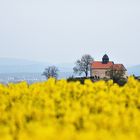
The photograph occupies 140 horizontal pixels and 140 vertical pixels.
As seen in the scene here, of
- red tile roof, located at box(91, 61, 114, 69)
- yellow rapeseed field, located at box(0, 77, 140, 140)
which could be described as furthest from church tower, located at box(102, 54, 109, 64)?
yellow rapeseed field, located at box(0, 77, 140, 140)

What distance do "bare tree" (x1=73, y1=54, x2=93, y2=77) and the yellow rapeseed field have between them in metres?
163

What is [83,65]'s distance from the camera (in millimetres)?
181500

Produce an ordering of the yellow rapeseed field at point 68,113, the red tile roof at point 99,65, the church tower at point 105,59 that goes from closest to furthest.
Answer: the yellow rapeseed field at point 68,113, the red tile roof at point 99,65, the church tower at point 105,59

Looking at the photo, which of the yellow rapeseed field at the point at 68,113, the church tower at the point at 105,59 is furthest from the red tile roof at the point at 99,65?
the yellow rapeseed field at the point at 68,113

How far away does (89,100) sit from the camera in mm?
10219

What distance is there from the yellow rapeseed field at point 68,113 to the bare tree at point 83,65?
16349 centimetres

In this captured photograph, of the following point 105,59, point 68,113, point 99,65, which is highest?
point 105,59

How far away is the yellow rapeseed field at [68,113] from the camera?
5977 millimetres

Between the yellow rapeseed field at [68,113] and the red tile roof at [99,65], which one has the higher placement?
the red tile roof at [99,65]

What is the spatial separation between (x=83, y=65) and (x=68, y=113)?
6813 inches

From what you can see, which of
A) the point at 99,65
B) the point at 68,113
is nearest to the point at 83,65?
the point at 99,65

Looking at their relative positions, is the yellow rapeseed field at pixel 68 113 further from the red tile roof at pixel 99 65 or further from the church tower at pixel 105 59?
the church tower at pixel 105 59

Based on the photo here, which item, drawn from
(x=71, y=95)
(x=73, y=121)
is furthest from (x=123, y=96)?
(x=73, y=121)

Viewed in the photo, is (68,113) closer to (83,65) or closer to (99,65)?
(99,65)
